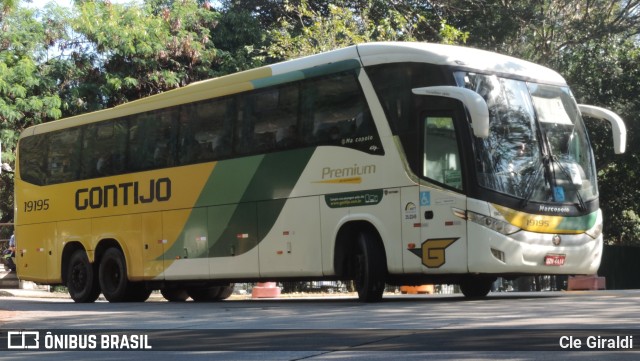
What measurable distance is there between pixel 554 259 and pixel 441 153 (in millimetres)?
2195

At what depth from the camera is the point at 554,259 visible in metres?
15.5

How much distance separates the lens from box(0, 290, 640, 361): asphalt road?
9523 mm

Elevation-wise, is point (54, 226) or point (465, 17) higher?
point (465, 17)

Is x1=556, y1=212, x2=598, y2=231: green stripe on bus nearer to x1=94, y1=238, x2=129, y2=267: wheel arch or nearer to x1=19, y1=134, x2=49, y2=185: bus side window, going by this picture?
x1=94, y1=238, x2=129, y2=267: wheel arch

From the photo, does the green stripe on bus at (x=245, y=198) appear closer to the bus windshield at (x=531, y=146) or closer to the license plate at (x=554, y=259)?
the bus windshield at (x=531, y=146)

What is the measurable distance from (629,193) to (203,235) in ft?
72.1

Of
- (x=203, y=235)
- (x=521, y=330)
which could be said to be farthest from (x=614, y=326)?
(x=203, y=235)

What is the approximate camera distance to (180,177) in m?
19.7

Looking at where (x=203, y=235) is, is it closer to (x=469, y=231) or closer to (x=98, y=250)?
(x=98, y=250)

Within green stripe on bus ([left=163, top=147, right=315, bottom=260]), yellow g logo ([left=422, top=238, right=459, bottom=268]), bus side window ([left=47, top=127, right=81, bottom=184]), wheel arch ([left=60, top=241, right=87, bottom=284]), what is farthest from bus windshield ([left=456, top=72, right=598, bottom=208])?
wheel arch ([left=60, top=241, right=87, bottom=284])

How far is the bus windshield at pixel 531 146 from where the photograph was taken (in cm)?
1543

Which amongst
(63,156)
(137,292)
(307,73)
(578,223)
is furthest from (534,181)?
(63,156)

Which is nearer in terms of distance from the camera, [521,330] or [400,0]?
[521,330]

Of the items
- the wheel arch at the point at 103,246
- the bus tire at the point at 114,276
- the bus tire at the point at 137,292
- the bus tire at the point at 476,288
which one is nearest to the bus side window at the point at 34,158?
the wheel arch at the point at 103,246
